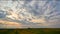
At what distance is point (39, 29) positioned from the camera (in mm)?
2502

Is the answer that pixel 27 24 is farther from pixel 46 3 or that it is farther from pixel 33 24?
pixel 46 3

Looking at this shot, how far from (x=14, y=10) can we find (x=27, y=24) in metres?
0.26

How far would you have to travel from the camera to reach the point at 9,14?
2496 mm

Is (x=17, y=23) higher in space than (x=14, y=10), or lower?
lower

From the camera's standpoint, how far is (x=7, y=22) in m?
2.49

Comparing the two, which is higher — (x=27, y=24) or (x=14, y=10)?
(x=14, y=10)

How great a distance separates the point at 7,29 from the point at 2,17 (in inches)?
7.0

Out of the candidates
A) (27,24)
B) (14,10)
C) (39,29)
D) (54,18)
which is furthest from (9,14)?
(54,18)

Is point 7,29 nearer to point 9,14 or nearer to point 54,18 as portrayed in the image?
point 9,14

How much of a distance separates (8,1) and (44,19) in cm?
55

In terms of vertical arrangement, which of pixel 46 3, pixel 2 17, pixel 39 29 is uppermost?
pixel 46 3

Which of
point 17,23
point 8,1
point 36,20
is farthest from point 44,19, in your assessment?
point 8,1

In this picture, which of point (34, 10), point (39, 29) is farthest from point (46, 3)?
point (39, 29)

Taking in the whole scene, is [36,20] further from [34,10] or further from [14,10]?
[14,10]
